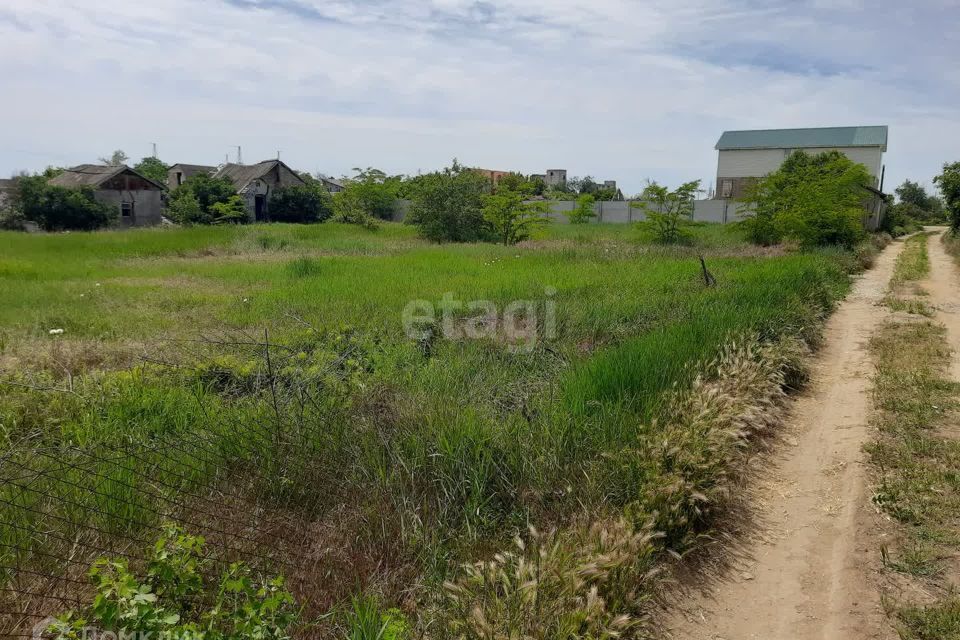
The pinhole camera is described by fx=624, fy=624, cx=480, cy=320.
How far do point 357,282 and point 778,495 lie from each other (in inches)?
349

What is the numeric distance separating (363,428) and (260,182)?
42705 mm

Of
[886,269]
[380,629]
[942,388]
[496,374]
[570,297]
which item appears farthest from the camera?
[886,269]

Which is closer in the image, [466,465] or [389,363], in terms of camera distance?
[466,465]

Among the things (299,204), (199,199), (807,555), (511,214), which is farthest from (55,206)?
(807,555)

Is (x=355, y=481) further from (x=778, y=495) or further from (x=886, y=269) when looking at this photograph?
(x=886, y=269)

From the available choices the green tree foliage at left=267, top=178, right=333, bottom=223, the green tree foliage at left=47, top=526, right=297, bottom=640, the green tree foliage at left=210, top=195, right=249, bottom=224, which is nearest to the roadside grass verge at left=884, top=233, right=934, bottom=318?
the green tree foliage at left=47, top=526, right=297, bottom=640

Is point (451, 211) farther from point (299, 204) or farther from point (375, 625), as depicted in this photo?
point (375, 625)

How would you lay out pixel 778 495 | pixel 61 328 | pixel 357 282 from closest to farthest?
pixel 778 495 → pixel 61 328 → pixel 357 282

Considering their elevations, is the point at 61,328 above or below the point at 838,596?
above

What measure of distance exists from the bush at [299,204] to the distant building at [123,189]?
7.28m

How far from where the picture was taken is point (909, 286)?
15.1 meters

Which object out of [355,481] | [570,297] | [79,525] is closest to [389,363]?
[355,481]

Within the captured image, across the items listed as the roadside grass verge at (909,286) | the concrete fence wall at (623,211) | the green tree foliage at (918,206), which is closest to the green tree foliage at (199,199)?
the concrete fence wall at (623,211)

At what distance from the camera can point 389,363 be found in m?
6.32
